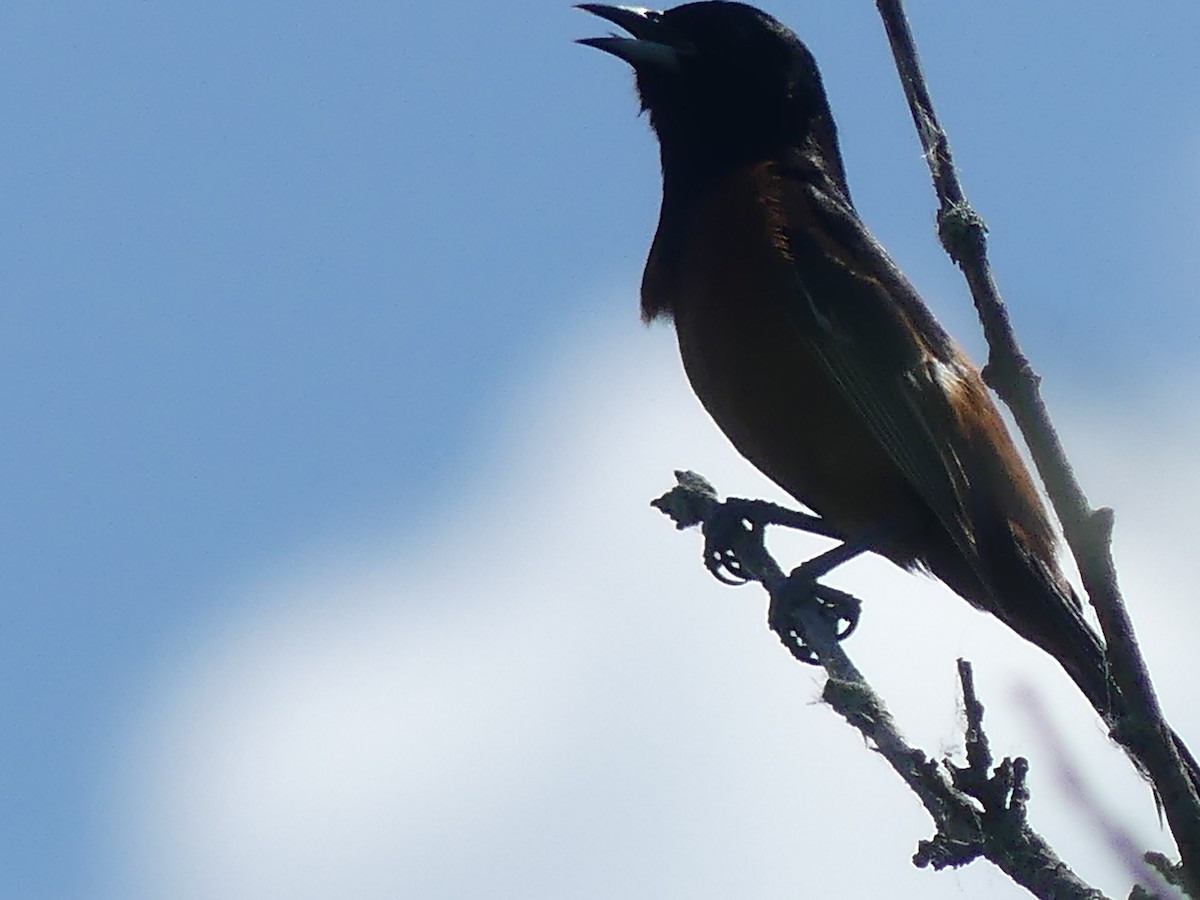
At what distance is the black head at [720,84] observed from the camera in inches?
261

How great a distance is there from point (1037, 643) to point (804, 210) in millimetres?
1759

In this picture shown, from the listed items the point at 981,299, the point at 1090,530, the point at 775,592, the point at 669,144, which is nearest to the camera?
the point at 1090,530

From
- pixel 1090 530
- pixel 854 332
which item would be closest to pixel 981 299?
pixel 1090 530

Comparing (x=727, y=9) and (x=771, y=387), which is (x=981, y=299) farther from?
(x=727, y=9)

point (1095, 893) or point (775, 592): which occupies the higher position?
point (775, 592)

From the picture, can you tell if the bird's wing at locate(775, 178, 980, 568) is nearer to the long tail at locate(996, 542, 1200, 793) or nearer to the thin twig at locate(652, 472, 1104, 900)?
the long tail at locate(996, 542, 1200, 793)

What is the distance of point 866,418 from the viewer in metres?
5.53

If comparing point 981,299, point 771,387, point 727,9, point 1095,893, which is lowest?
point 1095,893

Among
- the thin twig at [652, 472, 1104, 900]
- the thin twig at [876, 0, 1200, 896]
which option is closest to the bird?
the thin twig at [652, 472, 1104, 900]

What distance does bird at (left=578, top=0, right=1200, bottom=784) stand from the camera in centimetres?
521

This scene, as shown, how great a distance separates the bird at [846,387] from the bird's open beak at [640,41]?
0.13 ft

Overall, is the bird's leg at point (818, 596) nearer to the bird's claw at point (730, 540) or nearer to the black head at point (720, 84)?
the bird's claw at point (730, 540)

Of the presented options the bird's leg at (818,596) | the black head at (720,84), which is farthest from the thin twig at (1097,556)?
the black head at (720,84)

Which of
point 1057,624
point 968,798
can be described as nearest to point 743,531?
point 1057,624
